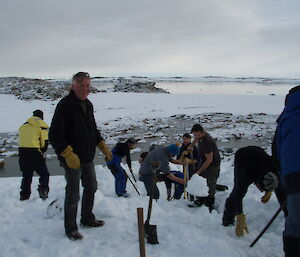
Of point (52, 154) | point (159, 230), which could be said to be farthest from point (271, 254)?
point (52, 154)

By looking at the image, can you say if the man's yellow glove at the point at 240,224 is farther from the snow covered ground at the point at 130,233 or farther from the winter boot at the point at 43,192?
the winter boot at the point at 43,192

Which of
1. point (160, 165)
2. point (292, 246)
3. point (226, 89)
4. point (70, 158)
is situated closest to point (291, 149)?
point (292, 246)

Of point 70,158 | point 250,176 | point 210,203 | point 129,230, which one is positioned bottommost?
point 210,203

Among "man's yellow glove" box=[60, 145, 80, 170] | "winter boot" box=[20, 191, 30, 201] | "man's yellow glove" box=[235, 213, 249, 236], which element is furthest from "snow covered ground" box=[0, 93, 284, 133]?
"man's yellow glove" box=[60, 145, 80, 170]

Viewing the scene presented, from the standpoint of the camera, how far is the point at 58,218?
429 centimetres

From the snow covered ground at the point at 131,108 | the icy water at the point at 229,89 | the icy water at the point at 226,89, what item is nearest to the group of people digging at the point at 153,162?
the snow covered ground at the point at 131,108

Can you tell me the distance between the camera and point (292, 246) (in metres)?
2.60

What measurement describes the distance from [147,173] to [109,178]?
5.34ft

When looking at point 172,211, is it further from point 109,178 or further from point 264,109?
point 264,109

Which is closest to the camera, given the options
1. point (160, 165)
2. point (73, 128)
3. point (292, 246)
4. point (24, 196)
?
point (292, 246)

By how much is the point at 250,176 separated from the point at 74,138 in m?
2.14

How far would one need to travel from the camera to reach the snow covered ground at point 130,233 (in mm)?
3424

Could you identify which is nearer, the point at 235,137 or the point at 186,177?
the point at 186,177

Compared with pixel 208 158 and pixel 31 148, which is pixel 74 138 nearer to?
pixel 208 158
